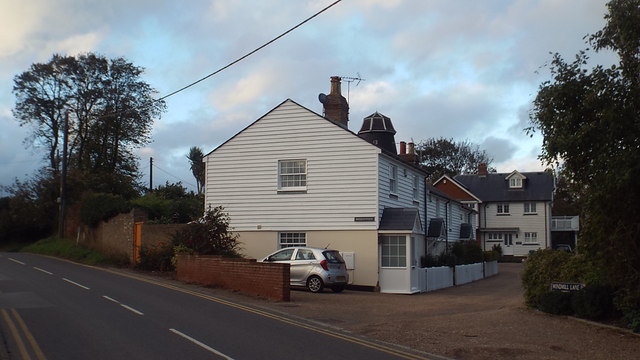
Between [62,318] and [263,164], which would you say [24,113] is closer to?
[263,164]

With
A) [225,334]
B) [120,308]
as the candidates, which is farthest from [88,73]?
[225,334]

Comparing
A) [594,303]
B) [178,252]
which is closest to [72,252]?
[178,252]

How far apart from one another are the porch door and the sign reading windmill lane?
47013mm

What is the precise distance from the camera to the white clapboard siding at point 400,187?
84.0 feet

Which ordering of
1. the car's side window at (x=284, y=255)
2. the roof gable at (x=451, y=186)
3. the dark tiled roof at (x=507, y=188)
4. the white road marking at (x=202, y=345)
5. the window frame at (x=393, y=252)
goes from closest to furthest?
1. the white road marking at (x=202, y=345)
2. the car's side window at (x=284, y=255)
3. the window frame at (x=393, y=252)
4. the roof gable at (x=451, y=186)
5. the dark tiled roof at (x=507, y=188)

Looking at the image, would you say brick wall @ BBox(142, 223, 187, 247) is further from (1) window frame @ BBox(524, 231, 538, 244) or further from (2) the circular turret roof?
(1) window frame @ BBox(524, 231, 538, 244)

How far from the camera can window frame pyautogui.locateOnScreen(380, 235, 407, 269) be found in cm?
2480

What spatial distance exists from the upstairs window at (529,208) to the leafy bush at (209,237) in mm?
42228

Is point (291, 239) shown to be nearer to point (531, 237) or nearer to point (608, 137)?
point (608, 137)

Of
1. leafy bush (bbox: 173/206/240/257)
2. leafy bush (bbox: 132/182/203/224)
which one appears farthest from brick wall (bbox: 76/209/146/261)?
leafy bush (bbox: 173/206/240/257)

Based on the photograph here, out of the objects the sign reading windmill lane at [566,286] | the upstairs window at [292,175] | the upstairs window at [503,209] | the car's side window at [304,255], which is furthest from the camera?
the upstairs window at [503,209]

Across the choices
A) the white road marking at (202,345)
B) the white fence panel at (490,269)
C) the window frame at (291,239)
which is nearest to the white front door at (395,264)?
the window frame at (291,239)

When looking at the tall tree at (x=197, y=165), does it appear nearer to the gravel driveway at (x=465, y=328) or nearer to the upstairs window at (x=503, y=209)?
the upstairs window at (x=503, y=209)

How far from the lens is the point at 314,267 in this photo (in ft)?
73.0
